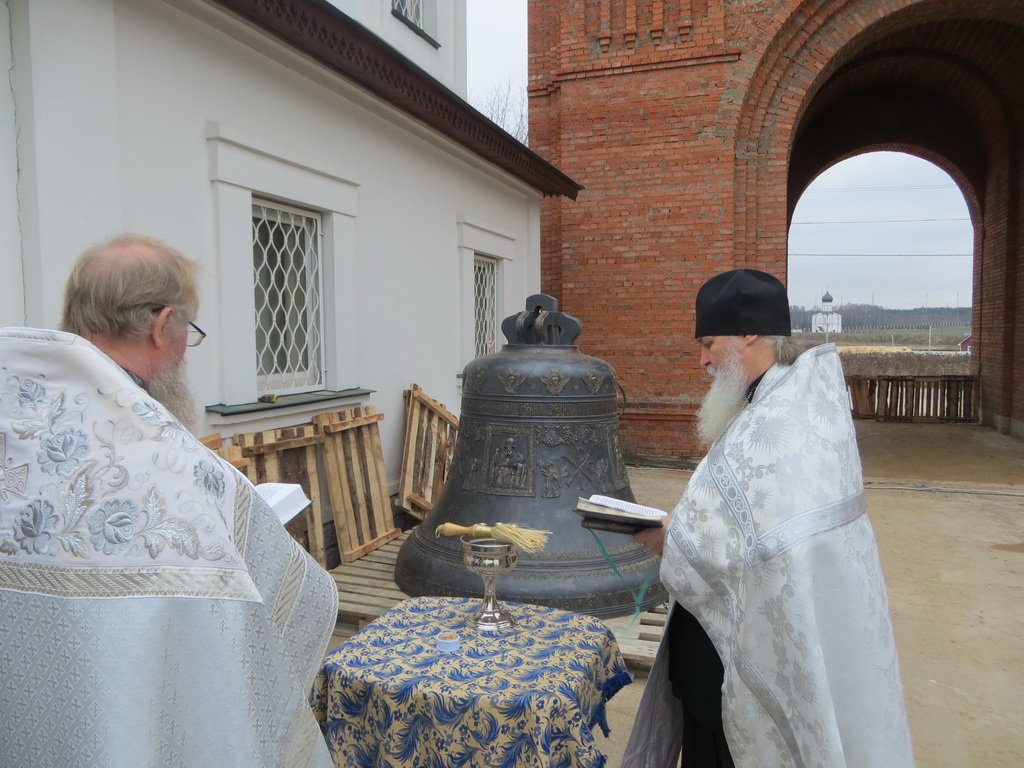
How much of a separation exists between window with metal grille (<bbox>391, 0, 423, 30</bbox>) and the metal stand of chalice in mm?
6240

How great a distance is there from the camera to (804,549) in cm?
188

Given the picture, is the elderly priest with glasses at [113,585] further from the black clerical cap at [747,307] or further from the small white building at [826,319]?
the small white building at [826,319]

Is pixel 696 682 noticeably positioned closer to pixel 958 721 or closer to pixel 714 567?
pixel 714 567

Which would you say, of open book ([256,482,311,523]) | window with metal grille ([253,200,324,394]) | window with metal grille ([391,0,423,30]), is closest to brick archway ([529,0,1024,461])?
window with metal grille ([391,0,423,30])

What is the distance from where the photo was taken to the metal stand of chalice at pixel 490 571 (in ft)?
8.30

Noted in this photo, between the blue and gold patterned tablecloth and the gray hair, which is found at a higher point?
the gray hair

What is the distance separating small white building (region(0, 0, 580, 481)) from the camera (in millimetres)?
3260

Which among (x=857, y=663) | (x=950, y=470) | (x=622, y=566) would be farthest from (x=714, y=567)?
(x=950, y=470)

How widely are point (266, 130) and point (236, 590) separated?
399 cm

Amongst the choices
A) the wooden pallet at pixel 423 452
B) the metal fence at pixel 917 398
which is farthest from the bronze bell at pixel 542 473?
the metal fence at pixel 917 398

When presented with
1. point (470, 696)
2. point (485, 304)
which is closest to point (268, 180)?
point (470, 696)

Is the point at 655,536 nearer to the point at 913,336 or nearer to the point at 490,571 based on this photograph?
the point at 490,571

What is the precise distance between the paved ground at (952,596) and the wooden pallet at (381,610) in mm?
188

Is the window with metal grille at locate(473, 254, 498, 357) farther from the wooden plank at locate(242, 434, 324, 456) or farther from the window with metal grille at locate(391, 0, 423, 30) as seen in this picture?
the wooden plank at locate(242, 434, 324, 456)
